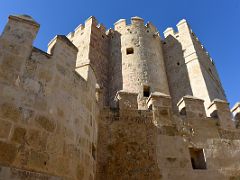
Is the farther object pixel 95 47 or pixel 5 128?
pixel 95 47

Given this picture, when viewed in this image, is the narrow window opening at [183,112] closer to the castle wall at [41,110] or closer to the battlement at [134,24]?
the castle wall at [41,110]

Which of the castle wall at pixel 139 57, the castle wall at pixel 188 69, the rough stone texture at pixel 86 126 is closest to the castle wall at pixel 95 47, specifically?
the castle wall at pixel 139 57

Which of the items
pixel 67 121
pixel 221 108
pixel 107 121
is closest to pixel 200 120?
pixel 221 108

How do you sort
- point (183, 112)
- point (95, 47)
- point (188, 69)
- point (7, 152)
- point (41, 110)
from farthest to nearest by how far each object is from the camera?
point (95, 47) → point (188, 69) → point (183, 112) → point (41, 110) → point (7, 152)

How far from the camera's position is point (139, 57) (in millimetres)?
12117

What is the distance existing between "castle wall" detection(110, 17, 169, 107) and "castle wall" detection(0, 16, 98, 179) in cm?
569

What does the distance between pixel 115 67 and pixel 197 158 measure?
22.7 ft

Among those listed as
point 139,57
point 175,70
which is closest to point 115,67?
point 139,57

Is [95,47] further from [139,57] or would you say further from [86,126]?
[86,126]

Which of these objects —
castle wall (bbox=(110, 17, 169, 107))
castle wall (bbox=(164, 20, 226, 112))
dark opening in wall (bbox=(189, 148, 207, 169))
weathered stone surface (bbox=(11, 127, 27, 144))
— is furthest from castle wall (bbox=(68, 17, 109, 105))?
weathered stone surface (bbox=(11, 127, 27, 144))

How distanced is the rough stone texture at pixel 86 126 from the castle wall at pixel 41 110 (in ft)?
0.04

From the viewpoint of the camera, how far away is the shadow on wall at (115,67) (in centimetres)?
1105

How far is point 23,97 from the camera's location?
141 inches

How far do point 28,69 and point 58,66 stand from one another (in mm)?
602
